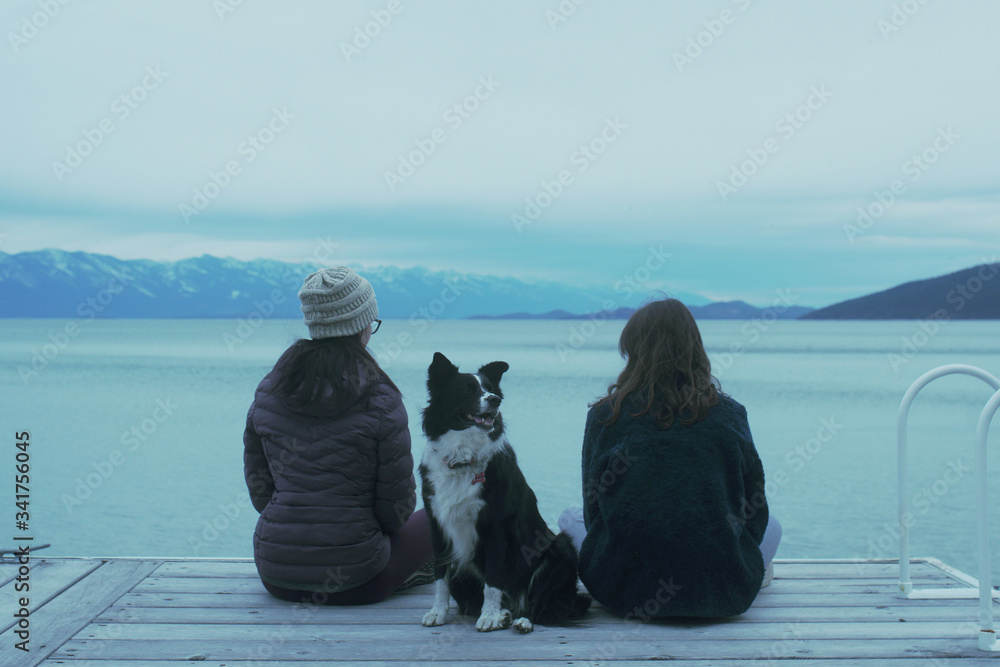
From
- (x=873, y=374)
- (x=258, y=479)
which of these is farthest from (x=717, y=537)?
(x=873, y=374)

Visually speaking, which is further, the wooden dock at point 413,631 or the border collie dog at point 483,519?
the border collie dog at point 483,519

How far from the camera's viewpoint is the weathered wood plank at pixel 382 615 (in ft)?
11.2

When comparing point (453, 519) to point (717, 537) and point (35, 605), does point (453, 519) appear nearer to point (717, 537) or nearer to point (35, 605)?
point (717, 537)

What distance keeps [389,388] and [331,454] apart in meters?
0.36

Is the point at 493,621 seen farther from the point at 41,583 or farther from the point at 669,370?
the point at 41,583

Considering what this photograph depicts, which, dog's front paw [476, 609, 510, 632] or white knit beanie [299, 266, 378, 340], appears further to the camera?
white knit beanie [299, 266, 378, 340]

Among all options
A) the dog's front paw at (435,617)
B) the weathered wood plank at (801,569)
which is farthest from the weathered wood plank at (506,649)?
the weathered wood plank at (801,569)

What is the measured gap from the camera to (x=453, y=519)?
10.7 feet

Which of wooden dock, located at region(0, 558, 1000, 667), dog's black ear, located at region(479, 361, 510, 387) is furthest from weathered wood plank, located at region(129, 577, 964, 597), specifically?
dog's black ear, located at region(479, 361, 510, 387)

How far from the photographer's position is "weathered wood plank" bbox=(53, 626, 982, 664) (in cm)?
300

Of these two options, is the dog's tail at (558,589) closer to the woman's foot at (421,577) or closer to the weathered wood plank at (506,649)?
the weathered wood plank at (506,649)

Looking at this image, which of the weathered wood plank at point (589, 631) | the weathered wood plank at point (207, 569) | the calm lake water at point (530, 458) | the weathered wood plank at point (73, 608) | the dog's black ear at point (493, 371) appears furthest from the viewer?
the calm lake water at point (530, 458)

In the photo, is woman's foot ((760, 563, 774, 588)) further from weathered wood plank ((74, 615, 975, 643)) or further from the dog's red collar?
the dog's red collar

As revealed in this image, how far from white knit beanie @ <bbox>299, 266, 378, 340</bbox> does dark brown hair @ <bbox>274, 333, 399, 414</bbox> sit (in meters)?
0.07
